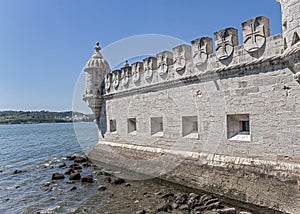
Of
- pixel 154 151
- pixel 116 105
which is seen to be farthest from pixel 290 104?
pixel 116 105

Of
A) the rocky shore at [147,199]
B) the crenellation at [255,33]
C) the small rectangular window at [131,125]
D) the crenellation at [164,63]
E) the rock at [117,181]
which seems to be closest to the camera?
the crenellation at [255,33]

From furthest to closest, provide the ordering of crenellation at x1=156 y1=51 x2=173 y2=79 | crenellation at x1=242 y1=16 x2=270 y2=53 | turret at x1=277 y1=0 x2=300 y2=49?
crenellation at x1=156 y1=51 x2=173 y2=79
crenellation at x1=242 y1=16 x2=270 y2=53
turret at x1=277 y1=0 x2=300 y2=49

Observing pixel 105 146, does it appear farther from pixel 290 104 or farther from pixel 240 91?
pixel 290 104

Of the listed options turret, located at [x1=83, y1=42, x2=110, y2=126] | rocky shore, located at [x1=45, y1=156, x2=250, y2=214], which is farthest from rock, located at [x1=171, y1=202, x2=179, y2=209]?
turret, located at [x1=83, y1=42, x2=110, y2=126]

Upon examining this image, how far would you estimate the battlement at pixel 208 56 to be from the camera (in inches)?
251

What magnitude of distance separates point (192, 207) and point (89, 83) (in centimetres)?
943

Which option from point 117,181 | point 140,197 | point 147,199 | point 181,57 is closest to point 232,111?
point 181,57

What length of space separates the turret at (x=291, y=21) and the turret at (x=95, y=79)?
10003mm

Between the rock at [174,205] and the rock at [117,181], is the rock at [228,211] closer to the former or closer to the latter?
the rock at [174,205]

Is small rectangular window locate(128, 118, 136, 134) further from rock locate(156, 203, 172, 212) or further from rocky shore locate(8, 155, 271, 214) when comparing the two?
rock locate(156, 203, 172, 212)

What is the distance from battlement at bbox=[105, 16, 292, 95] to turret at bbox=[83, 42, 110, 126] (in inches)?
106

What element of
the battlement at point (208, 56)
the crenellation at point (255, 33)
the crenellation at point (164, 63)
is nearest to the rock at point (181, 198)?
the battlement at point (208, 56)

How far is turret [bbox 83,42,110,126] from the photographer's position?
13828 millimetres

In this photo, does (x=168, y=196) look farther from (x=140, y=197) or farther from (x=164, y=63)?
(x=164, y=63)
